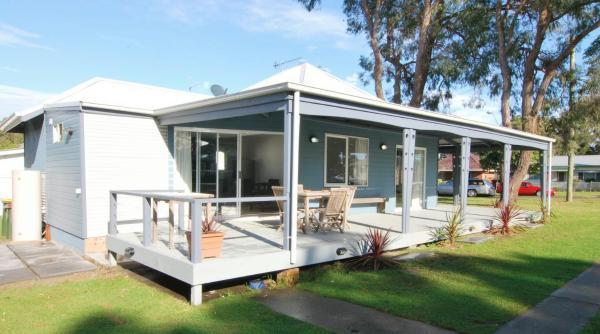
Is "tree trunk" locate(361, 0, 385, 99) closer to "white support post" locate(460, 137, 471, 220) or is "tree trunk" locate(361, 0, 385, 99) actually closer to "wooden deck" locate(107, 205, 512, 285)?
"white support post" locate(460, 137, 471, 220)

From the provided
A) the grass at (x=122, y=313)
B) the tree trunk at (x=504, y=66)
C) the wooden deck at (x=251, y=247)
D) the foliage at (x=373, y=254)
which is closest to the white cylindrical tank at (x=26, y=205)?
the wooden deck at (x=251, y=247)

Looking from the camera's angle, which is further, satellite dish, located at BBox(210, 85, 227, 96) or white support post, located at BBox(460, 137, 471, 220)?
satellite dish, located at BBox(210, 85, 227, 96)

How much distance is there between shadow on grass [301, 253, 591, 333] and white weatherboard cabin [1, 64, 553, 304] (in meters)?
0.77

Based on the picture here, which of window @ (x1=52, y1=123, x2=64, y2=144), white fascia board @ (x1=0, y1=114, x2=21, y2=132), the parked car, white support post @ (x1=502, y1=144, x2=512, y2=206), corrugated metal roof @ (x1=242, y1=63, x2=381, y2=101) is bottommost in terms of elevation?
the parked car

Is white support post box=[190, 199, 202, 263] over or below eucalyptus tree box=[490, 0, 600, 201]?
below

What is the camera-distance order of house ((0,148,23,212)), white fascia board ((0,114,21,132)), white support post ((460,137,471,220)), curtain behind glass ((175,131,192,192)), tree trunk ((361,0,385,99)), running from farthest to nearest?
tree trunk ((361,0,385,99))
house ((0,148,23,212))
white fascia board ((0,114,21,132))
white support post ((460,137,471,220))
curtain behind glass ((175,131,192,192))

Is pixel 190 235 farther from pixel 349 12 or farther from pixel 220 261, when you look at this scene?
pixel 349 12

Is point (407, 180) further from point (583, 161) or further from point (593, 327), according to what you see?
point (583, 161)

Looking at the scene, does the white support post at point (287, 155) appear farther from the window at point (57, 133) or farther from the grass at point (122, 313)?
the window at point (57, 133)

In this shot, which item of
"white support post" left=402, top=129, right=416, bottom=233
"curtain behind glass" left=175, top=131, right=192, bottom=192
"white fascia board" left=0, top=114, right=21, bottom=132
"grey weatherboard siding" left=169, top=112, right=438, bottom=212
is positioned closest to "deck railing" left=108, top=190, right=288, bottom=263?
"curtain behind glass" left=175, top=131, right=192, bottom=192

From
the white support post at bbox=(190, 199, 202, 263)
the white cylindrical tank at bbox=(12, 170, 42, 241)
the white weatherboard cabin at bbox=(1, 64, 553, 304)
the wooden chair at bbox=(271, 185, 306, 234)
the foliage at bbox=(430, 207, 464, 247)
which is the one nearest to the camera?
the white support post at bbox=(190, 199, 202, 263)

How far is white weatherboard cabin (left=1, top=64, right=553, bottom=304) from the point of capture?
19.5ft

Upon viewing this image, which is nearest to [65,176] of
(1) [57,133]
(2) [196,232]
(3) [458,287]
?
(1) [57,133]

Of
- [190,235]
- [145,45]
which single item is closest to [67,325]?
[190,235]
